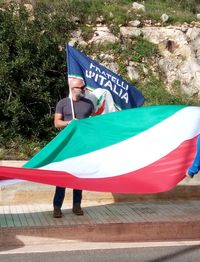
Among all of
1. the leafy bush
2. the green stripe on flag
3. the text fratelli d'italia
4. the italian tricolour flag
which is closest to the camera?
the italian tricolour flag

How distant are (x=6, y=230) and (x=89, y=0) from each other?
12.1 metres

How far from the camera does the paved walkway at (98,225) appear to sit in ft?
21.6

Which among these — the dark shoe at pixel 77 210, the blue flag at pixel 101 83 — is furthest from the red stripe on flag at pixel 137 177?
the blue flag at pixel 101 83

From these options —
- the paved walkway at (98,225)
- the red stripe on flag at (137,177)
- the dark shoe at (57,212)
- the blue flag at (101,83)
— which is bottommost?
the paved walkway at (98,225)

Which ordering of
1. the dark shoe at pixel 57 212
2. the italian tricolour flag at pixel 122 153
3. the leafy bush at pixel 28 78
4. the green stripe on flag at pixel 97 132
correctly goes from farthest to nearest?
the leafy bush at pixel 28 78, the dark shoe at pixel 57 212, the green stripe on flag at pixel 97 132, the italian tricolour flag at pixel 122 153

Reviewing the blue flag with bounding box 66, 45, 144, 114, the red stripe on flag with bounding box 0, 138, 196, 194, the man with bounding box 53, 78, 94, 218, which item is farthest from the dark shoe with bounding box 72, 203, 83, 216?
the blue flag with bounding box 66, 45, 144, 114

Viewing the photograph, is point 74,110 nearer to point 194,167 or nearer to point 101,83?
point 101,83

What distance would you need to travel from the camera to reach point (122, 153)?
6.71 metres

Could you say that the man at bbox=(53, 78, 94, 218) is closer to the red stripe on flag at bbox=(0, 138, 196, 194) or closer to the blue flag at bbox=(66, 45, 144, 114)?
the blue flag at bbox=(66, 45, 144, 114)

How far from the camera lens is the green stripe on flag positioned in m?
6.72

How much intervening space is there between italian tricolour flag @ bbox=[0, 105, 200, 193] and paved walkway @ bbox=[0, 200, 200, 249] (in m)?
0.84

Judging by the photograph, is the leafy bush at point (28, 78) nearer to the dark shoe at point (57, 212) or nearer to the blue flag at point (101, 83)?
the blue flag at point (101, 83)

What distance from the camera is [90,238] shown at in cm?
679

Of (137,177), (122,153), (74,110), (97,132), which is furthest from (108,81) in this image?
(137,177)
